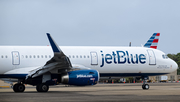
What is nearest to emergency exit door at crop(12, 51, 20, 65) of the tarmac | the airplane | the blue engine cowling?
the airplane

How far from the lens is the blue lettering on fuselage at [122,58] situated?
98.1ft

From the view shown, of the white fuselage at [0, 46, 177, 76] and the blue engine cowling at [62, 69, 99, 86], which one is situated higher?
the white fuselage at [0, 46, 177, 76]

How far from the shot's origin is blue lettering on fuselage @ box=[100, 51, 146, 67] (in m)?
29.9

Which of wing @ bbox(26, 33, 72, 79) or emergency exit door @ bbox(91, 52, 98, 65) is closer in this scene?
wing @ bbox(26, 33, 72, 79)

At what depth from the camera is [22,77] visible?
1048 inches

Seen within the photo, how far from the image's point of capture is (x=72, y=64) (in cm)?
2855

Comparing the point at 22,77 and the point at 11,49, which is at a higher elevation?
the point at 11,49

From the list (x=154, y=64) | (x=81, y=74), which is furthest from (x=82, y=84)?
(x=154, y=64)

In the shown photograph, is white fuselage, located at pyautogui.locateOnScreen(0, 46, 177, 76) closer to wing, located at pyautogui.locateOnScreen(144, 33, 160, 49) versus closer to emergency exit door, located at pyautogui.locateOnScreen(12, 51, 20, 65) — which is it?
emergency exit door, located at pyautogui.locateOnScreen(12, 51, 20, 65)

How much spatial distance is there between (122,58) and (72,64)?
16.7 feet

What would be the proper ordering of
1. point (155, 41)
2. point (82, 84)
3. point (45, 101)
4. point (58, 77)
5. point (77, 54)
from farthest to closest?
point (155, 41)
point (77, 54)
point (58, 77)
point (82, 84)
point (45, 101)

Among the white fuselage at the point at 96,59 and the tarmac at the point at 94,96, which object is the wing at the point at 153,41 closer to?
the white fuselage at the point at 96,59

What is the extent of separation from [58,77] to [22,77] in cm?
309

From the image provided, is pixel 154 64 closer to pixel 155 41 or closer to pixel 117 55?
pixel 117 55
